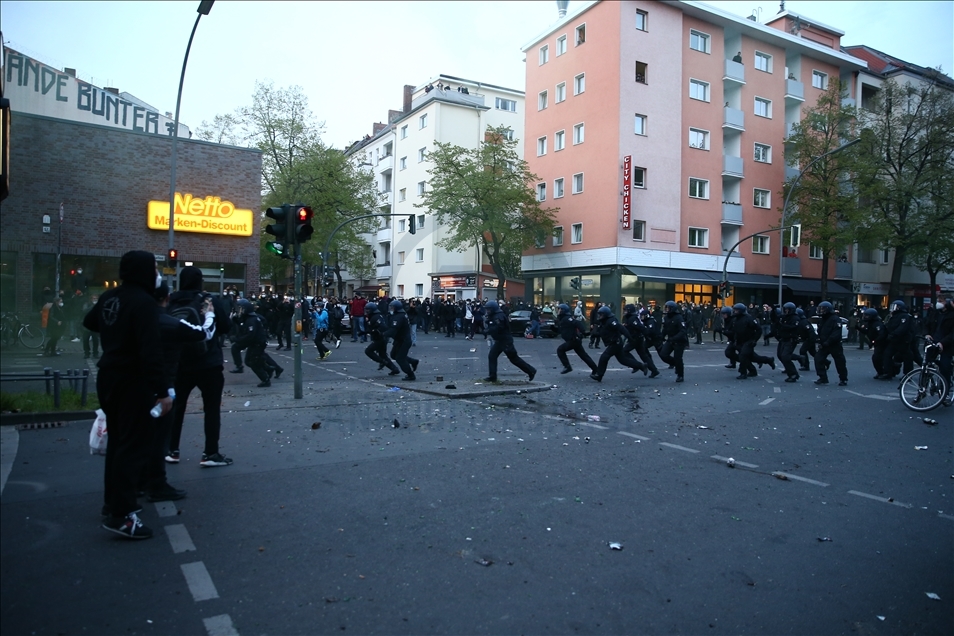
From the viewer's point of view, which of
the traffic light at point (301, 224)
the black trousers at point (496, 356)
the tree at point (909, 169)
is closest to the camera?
the traffic light at point (301, 224)

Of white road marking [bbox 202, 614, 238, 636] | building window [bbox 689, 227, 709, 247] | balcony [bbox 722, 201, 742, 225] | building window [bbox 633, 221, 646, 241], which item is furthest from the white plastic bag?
balcony [bbox 722, 201, 742, 225]

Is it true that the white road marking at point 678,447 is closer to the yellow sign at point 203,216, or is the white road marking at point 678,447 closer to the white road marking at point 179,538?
the white road marking at point 179,538

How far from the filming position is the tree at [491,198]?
130ft

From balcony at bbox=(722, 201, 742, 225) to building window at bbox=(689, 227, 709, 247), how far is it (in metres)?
1.80

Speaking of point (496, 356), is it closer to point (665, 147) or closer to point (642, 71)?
point (665, 147)

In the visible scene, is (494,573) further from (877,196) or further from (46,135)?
(877,196)

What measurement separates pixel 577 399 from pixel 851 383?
7.33 m

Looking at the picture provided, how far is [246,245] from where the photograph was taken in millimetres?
28375

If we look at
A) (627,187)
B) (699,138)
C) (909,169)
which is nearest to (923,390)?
(627,187)

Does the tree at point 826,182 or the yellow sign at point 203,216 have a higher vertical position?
the tree at point 826,182

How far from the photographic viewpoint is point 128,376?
4309mm

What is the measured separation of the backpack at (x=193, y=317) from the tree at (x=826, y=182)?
132 feet

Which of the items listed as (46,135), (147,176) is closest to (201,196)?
(147,176)

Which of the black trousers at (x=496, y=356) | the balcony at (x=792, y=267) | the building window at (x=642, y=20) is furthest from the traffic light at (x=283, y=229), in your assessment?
the balcony at (x=792, y=267)
